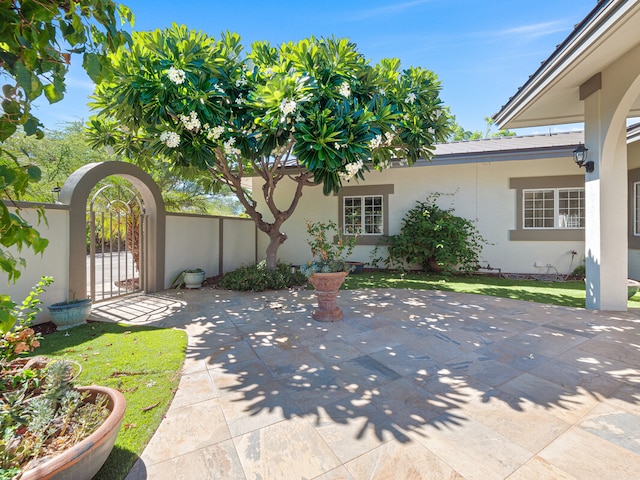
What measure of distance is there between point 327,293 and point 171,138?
3.70 meters

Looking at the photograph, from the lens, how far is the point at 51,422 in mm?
1766

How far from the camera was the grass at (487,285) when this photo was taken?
6248 millimetres

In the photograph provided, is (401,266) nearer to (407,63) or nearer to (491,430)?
(407,63)

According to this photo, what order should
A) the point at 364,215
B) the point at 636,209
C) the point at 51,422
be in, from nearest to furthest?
the point at 51,422, the point at 636,209, the point at 364,215

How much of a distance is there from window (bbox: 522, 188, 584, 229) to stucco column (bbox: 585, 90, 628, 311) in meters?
4.12

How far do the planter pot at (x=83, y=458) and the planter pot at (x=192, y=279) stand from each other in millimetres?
5837

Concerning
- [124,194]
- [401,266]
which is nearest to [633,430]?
A: [401,266]

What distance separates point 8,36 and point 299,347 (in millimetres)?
3586

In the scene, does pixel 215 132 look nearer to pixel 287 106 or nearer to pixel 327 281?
pixel 287 106

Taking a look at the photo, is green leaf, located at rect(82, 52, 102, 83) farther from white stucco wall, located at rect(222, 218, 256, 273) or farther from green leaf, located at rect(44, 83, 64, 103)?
white stucco wall, located at rect(222, 218, 256, 273)

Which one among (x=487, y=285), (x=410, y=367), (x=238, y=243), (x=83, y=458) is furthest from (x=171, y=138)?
(x=487, y=285)

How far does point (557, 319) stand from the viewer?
478 cm

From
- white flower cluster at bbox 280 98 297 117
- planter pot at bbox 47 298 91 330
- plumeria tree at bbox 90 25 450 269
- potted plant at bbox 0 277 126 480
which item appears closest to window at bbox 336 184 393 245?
plumeria tree at bbox 90 25 450 269

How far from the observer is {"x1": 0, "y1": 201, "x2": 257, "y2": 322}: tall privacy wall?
4.44 meters
